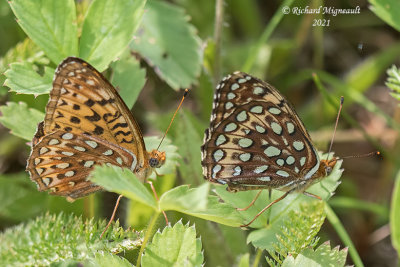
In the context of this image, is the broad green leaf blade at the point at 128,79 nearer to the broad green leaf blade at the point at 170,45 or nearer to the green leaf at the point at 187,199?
the broad green leaf blade at the point at 170,45

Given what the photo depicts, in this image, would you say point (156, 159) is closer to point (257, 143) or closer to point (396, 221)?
point (257, 143)

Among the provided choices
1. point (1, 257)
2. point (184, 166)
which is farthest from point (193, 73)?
point (1, 257)

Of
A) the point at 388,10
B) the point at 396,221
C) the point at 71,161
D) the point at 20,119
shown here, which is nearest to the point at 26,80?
the point at 20,119

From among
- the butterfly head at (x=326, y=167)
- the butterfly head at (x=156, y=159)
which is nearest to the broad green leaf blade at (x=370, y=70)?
the butterfly head at (x=326, y=167)

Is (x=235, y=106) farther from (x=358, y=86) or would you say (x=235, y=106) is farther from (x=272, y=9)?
(x=272, y=9)

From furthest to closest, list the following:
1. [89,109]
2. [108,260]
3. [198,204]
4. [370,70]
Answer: [370,70] → [89,109] → [108,260] → [198,204]
